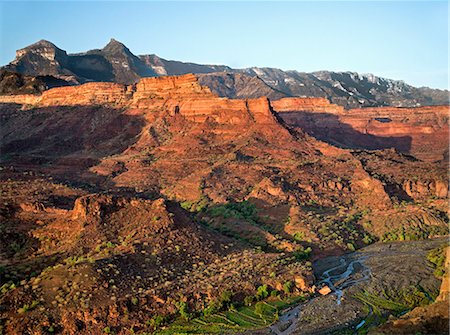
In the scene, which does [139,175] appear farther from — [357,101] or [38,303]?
[357,101]

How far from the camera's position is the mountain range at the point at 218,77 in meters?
128

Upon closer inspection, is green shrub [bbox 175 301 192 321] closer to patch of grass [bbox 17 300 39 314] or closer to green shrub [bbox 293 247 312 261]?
patch of grass [bbox 17 300 39 314]

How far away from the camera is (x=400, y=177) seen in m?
45.8

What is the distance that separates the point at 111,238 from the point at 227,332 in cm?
901

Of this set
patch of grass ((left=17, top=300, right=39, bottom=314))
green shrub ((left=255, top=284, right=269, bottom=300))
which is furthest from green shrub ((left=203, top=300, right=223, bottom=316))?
patch of grass ((left=17, top=300, right=39, bottom=314))

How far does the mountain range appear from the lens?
127688 millimetres

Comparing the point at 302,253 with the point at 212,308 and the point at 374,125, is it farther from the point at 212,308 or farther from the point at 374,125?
the point at 374,125

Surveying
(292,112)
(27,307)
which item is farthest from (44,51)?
(27,307)

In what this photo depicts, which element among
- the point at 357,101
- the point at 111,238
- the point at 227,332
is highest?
the point at 357,101

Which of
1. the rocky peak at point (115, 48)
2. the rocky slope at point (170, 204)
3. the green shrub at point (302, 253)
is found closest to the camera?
the rocky slope at point (170, 204)

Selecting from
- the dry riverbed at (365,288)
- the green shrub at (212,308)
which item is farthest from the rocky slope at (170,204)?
the dry riverbed at (365,288)

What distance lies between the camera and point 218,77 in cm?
15238

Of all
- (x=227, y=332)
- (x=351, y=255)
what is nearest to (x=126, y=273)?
(x=227, y=332)

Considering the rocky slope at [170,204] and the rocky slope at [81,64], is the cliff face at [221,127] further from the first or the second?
the rocky slope at [81,64]
